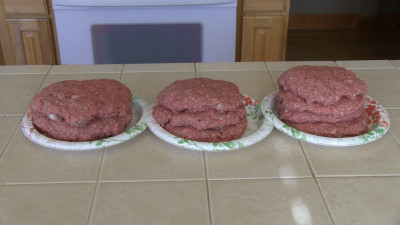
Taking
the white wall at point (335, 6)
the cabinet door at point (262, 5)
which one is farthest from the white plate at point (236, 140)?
the white wall at point (335, 6)

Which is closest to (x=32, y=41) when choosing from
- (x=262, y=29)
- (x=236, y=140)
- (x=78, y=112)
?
(x=262, y=29)

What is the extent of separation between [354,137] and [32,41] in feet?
5.61

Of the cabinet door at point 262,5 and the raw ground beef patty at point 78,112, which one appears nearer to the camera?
the raw ground beef patty at point 78,112

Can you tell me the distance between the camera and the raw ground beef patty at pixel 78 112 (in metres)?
0.80

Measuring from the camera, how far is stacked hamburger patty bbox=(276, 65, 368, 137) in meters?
0.82

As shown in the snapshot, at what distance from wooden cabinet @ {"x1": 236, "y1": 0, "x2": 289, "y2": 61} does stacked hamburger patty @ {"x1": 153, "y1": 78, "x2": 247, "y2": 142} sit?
4.25 feet

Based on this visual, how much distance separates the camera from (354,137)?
81cm

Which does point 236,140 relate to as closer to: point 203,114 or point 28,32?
point 203,114

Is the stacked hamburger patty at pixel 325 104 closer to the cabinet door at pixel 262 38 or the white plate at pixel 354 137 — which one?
the white plate at pixel 354 137

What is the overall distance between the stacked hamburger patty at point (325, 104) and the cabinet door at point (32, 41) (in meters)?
1.53

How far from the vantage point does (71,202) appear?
2.22 feet

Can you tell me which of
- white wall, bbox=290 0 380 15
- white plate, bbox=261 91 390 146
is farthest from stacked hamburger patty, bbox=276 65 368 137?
white wall, bbox=290 0 380 15

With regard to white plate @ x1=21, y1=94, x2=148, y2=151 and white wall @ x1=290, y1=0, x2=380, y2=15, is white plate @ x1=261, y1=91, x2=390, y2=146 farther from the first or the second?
white wall @ x1=290, y1=0, x2=380, y2=15

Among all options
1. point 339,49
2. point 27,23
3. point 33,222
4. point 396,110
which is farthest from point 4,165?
point 339,49
